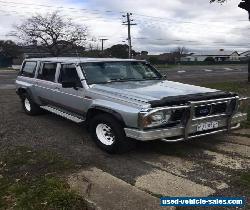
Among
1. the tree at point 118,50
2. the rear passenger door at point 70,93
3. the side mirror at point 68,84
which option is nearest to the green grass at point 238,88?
the rear passenger door at point 70,93

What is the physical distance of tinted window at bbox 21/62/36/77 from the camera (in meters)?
9.74

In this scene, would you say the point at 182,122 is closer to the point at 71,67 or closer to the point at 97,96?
the point at 97,96

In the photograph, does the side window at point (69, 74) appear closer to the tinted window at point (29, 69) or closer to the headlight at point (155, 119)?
the tinted window at point (29, 69)

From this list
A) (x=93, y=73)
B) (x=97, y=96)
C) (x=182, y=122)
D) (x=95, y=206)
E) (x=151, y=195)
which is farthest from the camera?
(x=93, y=73)

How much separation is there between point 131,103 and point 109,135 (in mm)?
819

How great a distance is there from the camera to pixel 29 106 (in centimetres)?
998

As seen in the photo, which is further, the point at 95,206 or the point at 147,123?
the point at 147,123

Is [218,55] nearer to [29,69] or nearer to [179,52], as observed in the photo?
[179,52]

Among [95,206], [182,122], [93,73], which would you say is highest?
[93,73]

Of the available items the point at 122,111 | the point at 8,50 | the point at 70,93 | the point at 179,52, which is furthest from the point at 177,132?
the point at 179,52

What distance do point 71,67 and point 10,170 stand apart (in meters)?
2.80

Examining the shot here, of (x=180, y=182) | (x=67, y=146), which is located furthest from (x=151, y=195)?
(x=67, y=146)

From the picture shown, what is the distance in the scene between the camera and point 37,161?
6.11 m

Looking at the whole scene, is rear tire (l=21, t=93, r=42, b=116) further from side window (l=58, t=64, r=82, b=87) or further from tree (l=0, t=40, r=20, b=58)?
tree (l=0, t=40, r=20, b=58)
